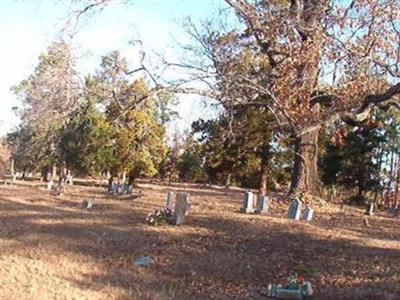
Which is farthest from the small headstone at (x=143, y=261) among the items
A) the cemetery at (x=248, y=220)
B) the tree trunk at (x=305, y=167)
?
the tree trunk at (x=305, y=167)

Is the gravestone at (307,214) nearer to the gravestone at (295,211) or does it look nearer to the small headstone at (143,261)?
the gravestone at (295,211)

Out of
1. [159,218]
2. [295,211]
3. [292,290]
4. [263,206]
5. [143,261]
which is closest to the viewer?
[292,290]

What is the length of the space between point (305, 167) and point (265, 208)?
11.3 ft

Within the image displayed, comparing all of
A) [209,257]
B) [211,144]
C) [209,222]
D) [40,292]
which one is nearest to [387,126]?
[211,144]

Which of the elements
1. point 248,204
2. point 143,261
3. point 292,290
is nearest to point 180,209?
point 248,204

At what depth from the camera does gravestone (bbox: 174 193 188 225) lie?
13555 millimetres

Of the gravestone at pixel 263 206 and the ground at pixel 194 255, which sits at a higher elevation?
the gravestone at pixel 263 206

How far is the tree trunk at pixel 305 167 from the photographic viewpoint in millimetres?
17781

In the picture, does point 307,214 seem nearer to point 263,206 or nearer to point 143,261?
point 263,206

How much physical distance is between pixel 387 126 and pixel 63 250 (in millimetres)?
31373

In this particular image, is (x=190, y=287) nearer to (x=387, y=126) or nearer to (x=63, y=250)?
(x=63, y=250)

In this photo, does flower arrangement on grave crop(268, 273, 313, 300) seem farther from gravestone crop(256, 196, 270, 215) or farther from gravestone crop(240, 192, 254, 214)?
gravestone crop(240, 192, 254, 214)

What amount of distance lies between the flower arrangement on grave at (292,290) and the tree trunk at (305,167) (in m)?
8.66

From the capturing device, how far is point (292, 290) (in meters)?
8.86
